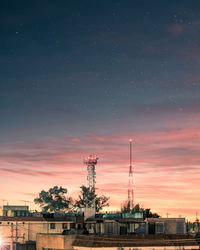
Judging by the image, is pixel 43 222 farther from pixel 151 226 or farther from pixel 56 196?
pixel 56 196

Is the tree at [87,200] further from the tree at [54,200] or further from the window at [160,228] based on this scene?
the window at [160,228]

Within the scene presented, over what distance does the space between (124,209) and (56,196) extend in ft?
96.3

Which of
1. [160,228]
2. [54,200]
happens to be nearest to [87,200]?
[54,200]

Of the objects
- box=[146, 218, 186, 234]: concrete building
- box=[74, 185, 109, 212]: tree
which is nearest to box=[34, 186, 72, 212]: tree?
box=[74, 185, 109, 212]: tree

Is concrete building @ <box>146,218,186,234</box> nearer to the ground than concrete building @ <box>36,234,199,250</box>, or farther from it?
farther from it

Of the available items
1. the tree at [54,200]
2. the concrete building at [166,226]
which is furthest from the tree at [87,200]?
the concrete building at [166,226]

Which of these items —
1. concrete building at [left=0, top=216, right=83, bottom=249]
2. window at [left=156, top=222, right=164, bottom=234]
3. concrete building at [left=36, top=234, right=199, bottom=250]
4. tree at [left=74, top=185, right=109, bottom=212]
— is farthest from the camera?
tree at [left=74, top=185, right=109, bottom=212]

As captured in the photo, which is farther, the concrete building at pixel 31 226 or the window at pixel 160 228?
the concrete building at pixel 31 226

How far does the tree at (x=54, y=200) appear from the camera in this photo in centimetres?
15425

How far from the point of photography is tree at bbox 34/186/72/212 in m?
154

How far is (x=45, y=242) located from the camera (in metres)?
75.0

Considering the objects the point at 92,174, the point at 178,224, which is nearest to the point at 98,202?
the point at 92,174

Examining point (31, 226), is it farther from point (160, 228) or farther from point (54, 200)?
point (54, 200)

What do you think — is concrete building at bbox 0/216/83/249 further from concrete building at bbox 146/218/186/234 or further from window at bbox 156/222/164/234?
window at bbox 156/222/164/234
